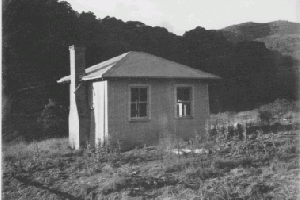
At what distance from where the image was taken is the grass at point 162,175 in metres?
7.34

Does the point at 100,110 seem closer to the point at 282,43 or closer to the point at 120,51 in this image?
the point at 120,51

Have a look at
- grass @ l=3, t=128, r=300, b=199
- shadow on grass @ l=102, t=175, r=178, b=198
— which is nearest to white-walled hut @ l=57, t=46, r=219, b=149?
grass @ l=3, t=128, r=300, b=199

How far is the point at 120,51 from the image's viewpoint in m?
31.7

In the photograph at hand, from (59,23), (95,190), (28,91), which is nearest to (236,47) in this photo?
(59,23)

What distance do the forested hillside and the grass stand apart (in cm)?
1169

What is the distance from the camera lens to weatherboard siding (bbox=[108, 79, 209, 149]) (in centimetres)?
1409

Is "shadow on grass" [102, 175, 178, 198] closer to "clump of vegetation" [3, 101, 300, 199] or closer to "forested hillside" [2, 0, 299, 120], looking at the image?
"clump of vegetation" [3, 101, 300, 199]

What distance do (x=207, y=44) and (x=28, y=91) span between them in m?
21.3

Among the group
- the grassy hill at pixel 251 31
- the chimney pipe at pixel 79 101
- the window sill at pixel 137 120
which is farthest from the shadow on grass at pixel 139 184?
the grassy hill at pixel 251 31

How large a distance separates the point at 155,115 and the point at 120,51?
1793cm

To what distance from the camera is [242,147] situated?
10.5 meters

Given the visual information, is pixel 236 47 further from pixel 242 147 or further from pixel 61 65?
pixel 242 147

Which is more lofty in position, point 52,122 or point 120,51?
point 120,51

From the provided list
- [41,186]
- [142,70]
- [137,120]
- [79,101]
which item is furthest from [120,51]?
[41,186]
